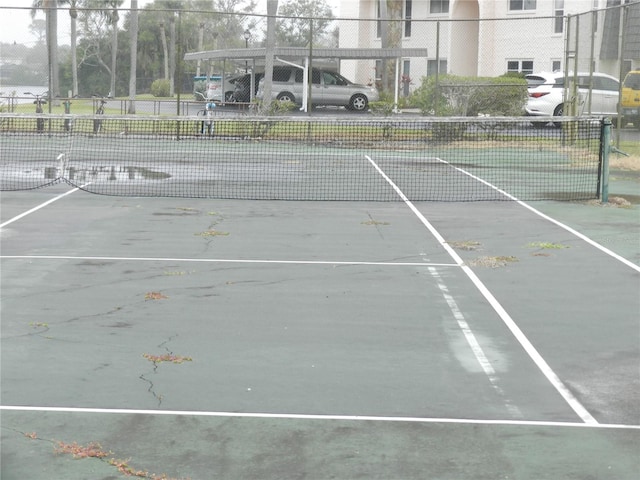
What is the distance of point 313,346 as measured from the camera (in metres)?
8.15

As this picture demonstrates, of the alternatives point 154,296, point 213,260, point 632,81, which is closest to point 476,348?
point 154,296

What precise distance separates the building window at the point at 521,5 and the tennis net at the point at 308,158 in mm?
18069

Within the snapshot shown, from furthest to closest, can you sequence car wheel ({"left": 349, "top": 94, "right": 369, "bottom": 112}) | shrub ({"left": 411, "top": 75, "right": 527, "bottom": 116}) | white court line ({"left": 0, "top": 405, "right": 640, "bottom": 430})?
car wheel ({"left": 349, "top": 94, "right": 369, "bottom": 112}), shrub ({"left": 411, "top": 75, "right": 527, "bottom": 116}), white court line ({"left": 0, "top": 405, "right": 640, "bottom": 430})

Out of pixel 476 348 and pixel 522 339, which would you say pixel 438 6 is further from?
pixel 476 348

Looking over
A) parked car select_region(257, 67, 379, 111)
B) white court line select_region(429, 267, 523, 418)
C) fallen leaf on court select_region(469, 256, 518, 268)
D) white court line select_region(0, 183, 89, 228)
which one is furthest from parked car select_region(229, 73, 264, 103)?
white court line select_region(429, 267, 523, 418)

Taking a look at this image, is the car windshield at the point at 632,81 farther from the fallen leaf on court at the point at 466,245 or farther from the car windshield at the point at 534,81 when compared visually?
the fallen leaf on court at the point at 466,245

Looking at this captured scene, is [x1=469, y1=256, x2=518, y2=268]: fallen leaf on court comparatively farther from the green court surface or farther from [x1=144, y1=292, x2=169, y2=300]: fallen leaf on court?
[x1=144, y1=292, x2=169, y2=300]: fallen leaf on court

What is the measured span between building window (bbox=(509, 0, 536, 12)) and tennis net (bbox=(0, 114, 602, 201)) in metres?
A: 18.1

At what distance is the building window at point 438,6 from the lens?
51.9 metres

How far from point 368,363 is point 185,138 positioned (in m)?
18.6

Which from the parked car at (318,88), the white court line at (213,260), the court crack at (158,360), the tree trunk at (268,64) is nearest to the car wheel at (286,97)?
the parked car at (318,88)

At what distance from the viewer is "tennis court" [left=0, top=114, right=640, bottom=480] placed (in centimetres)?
582

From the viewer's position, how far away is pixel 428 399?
22.4 feet

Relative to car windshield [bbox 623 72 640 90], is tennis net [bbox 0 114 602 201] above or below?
below
